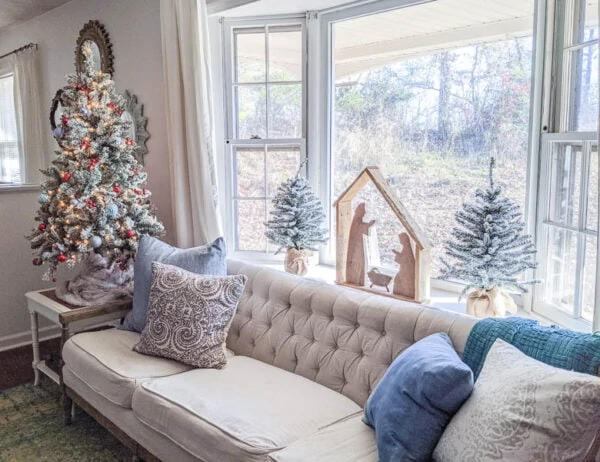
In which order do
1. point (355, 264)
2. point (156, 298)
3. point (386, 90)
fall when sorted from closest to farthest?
1. point (156, 298)
2. point (355, 264)
3. point (386, 90)

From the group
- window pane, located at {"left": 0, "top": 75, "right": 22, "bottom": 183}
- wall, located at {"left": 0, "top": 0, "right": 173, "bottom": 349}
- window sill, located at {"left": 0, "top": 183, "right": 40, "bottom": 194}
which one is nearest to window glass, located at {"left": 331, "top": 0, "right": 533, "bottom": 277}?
wall, located at {"left": 0, "top": 0, "right": 173, "bottom": 349}

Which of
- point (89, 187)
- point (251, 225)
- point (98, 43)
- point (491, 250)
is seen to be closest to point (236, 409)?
point (491, 250)

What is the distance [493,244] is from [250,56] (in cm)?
197

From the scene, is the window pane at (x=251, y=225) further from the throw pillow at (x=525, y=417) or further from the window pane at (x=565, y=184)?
the throw pillow at (x=525, y=417)

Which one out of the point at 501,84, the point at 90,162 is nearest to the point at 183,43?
the point at 90,162

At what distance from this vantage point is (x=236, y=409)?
77.9 inches

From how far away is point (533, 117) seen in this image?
2375 millimetres

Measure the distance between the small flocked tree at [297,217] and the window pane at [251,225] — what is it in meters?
0.44

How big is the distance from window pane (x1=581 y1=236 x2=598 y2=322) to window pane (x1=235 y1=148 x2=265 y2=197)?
1.92 m

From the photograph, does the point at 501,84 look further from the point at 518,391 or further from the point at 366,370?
the point at 518,391

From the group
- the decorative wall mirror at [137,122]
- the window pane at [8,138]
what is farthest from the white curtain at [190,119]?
the window pane at [8,138]

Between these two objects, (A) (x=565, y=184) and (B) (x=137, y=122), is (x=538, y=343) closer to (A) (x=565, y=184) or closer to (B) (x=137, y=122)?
(A) (x=565, y=184)

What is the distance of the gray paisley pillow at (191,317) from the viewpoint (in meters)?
2.41

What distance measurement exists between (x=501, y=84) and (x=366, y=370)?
1428 mm
